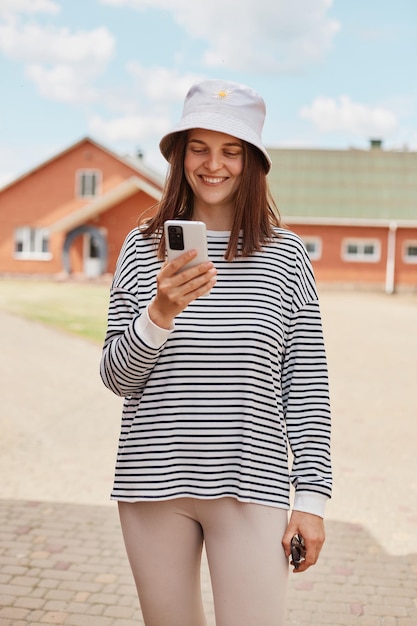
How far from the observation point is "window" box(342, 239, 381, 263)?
113 ft

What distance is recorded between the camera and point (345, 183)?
123 feet

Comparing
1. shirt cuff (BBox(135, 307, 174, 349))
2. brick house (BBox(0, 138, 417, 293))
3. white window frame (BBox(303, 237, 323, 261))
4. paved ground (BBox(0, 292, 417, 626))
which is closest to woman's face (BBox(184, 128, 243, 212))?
shirt cuff (BBox(135, 307, 174, 349))

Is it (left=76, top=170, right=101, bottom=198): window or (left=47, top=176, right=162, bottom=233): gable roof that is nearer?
(left=47, top=176, right=162, bottom=233): gable roof

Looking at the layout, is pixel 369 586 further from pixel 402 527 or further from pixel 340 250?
pixel 340 250

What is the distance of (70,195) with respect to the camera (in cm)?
3503

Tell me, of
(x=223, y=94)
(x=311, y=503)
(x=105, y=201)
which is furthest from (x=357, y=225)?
(x=311, y=503)

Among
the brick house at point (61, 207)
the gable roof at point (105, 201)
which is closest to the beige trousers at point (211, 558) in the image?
the gable roof at point (105, 201)

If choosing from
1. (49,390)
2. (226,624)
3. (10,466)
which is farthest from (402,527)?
(49,390)

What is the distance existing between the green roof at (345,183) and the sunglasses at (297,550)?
3269 cm

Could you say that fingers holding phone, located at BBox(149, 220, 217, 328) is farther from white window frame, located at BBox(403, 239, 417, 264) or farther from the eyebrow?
white window frame, located at BBox(403, 239, 417, 264)

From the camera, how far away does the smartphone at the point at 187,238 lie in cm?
204

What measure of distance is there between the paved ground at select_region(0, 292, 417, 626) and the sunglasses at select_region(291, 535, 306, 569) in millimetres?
2140

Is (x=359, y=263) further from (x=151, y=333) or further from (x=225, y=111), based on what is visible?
(x=151, y=333)

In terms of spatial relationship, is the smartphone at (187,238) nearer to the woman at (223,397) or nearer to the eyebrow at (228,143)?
the woman at (223,397)
